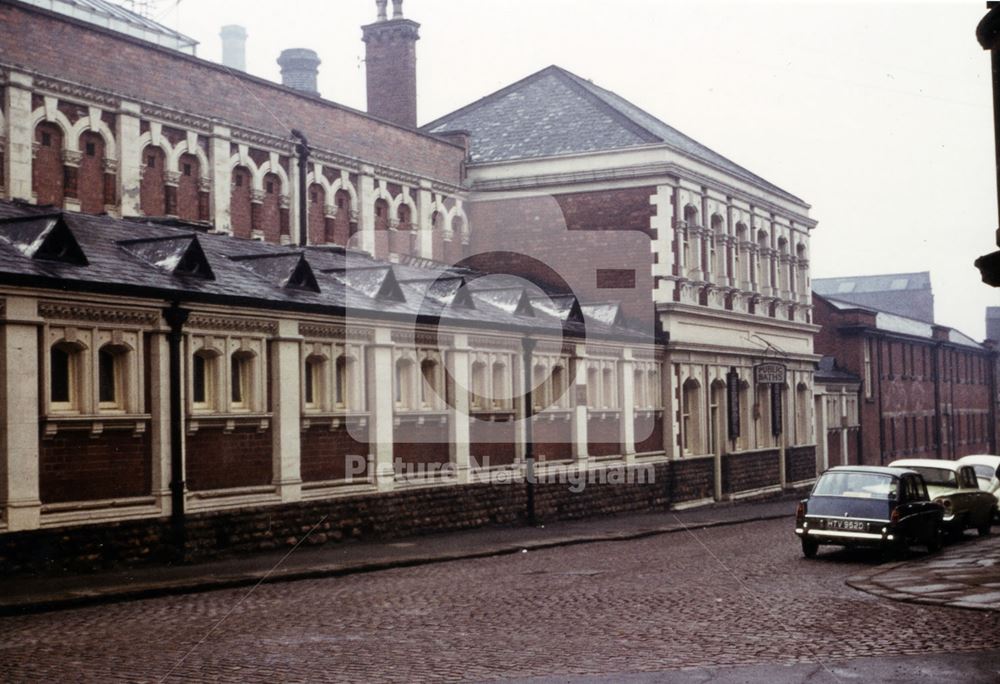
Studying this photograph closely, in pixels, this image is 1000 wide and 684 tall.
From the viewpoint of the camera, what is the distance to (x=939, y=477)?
2750 centimetres

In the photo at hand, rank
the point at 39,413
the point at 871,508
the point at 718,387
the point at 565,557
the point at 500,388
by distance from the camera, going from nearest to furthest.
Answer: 1. the point at 39,413
2. the point at 871,508
3. the point at 565,557
4. the point at 500,388
5. the point at 718,387

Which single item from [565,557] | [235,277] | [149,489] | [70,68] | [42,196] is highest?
[70,68]

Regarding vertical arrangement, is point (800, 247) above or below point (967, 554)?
above

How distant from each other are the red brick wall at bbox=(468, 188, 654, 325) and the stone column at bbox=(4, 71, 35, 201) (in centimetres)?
1764

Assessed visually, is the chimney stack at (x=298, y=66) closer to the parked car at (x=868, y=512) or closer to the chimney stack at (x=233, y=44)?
the chimney stack at (x=233, y=44)

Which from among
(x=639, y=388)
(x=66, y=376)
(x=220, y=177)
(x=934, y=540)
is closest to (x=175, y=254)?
(x=66, y=376)

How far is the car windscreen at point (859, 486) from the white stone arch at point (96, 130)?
53.7 feet

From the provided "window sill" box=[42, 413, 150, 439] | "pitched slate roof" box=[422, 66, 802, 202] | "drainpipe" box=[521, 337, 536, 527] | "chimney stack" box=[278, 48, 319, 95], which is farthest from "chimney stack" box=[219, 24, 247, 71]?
"window sill" box=[42, 413, 150, 439]

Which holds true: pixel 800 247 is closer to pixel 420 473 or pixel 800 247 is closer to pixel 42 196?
pixel 420 473

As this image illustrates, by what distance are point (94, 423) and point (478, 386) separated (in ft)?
37.8

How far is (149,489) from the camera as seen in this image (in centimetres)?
2112

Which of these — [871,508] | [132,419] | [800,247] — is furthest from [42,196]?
[800,247]

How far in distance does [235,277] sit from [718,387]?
22.6 metres

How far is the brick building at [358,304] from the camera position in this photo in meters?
20.4
